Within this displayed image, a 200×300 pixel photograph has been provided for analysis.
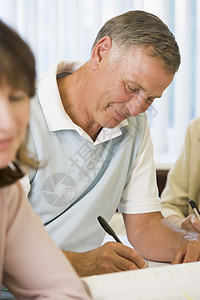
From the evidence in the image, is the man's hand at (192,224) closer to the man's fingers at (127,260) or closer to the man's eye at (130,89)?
the man's fingers at (127,260)

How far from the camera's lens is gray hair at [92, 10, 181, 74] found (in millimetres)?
1287

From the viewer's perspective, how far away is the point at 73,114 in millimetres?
1482

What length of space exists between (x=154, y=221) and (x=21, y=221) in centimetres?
80

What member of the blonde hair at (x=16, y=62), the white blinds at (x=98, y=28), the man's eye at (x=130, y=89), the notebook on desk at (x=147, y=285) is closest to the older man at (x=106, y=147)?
the man's eye at (x=130, y=89)

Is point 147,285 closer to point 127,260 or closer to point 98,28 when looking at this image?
point 127,260

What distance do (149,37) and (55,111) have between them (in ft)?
1.08

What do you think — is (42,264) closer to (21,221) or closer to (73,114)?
(21,221)

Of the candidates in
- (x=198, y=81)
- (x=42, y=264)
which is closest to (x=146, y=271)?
(x=42, y=264)

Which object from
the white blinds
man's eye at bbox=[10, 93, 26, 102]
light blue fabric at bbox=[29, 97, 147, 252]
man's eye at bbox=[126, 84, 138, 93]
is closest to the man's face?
man's eye at bbox=[126, 84, 138, 93]

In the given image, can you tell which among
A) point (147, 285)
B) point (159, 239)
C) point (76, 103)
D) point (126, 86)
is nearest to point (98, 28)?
point (76, 103)

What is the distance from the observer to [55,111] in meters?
1.40

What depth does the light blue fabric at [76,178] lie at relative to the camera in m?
1.36

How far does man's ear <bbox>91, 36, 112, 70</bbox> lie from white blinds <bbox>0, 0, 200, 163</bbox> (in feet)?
4.41

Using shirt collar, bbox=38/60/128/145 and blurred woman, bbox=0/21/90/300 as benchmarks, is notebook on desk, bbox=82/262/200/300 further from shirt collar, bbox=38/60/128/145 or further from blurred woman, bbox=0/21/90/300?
shirt collar, bbox=38/60/128/145
